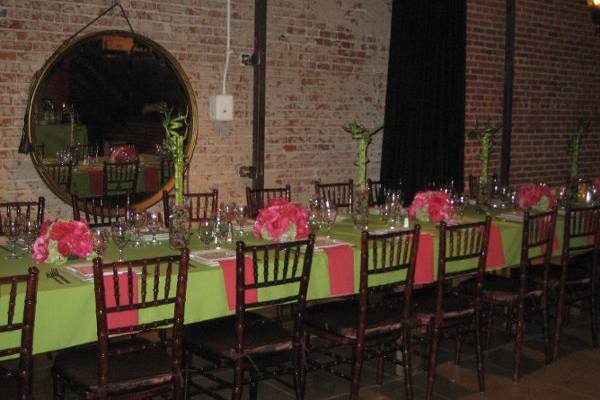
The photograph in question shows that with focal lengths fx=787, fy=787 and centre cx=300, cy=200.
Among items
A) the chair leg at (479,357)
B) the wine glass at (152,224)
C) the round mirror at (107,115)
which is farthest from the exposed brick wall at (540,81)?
the wine glass at (152,224)

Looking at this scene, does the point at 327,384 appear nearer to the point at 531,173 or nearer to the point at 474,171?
the point at 474,171

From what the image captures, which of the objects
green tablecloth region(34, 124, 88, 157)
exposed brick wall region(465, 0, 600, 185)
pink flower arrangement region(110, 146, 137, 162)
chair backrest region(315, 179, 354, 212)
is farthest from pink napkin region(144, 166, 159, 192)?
exposed brick wall region(465, 0, 600, 185)

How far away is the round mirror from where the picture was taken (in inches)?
211

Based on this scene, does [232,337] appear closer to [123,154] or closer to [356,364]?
[356,364]

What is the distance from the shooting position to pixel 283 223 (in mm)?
4238

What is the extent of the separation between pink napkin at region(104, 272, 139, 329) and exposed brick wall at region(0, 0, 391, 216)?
2.19 meters

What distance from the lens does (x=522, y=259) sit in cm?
459

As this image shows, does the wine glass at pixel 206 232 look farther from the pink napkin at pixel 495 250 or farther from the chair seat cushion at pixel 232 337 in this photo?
the pink napkin at pixel 495 250

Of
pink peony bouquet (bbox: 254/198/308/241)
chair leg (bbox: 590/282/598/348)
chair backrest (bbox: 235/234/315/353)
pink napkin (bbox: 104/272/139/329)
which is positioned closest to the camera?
pink napkin (bbox: 104/272/139/329)

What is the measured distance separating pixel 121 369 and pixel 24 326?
1.57ft

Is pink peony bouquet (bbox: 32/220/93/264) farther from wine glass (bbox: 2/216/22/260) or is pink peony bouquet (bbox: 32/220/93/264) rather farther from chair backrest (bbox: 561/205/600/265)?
chair backrest (bbox: 561/205/600/265)

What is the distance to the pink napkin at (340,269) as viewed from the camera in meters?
4.05

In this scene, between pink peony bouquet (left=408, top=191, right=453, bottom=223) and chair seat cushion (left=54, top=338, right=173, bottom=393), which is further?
pink peony bouquet (left=408, top=191, right=453, bottom=223)

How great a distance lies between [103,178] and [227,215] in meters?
A: 1.78
